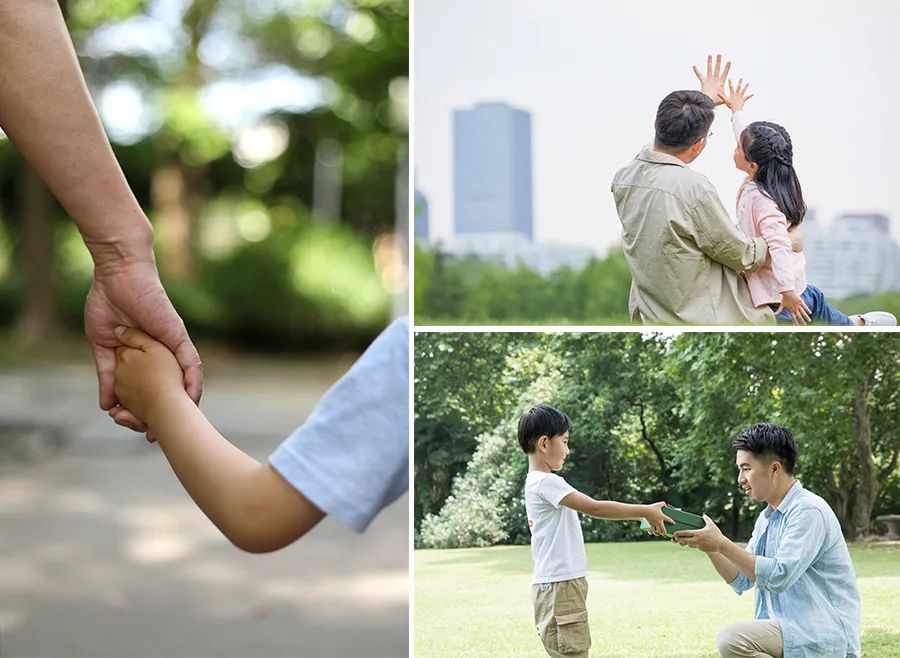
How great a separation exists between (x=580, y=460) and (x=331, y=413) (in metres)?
0.53

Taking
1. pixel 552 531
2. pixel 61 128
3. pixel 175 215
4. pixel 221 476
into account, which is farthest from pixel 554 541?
pixel 175 215

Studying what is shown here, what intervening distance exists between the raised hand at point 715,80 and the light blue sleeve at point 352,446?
69cm

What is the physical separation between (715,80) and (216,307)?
1203cm

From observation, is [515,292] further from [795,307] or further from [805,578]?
[805,578]

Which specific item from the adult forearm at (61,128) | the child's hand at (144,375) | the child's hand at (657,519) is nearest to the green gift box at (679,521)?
the child's hand at (657,519)

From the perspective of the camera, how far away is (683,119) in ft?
5.77

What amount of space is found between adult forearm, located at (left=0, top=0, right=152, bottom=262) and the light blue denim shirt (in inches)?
40.1

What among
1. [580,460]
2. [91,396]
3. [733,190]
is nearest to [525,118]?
[733,190]

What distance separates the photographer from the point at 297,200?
1433cm

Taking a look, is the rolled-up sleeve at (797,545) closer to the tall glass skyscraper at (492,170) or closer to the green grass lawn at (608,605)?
the green grass lawn at (608,605)

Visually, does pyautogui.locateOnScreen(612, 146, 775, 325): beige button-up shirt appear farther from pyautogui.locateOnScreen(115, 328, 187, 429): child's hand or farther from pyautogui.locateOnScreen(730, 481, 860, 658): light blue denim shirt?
pyautogui.locateOnScreen(115, 328, 187, 429): child's hand

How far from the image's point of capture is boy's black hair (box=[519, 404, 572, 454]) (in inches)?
70.3

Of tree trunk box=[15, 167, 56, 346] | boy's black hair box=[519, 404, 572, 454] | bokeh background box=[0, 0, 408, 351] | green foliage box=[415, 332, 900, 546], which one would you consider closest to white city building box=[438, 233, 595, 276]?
green foliage box=[415, 332, 900, 546]

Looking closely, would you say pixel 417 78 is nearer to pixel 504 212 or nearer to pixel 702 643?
pixel 504 212
